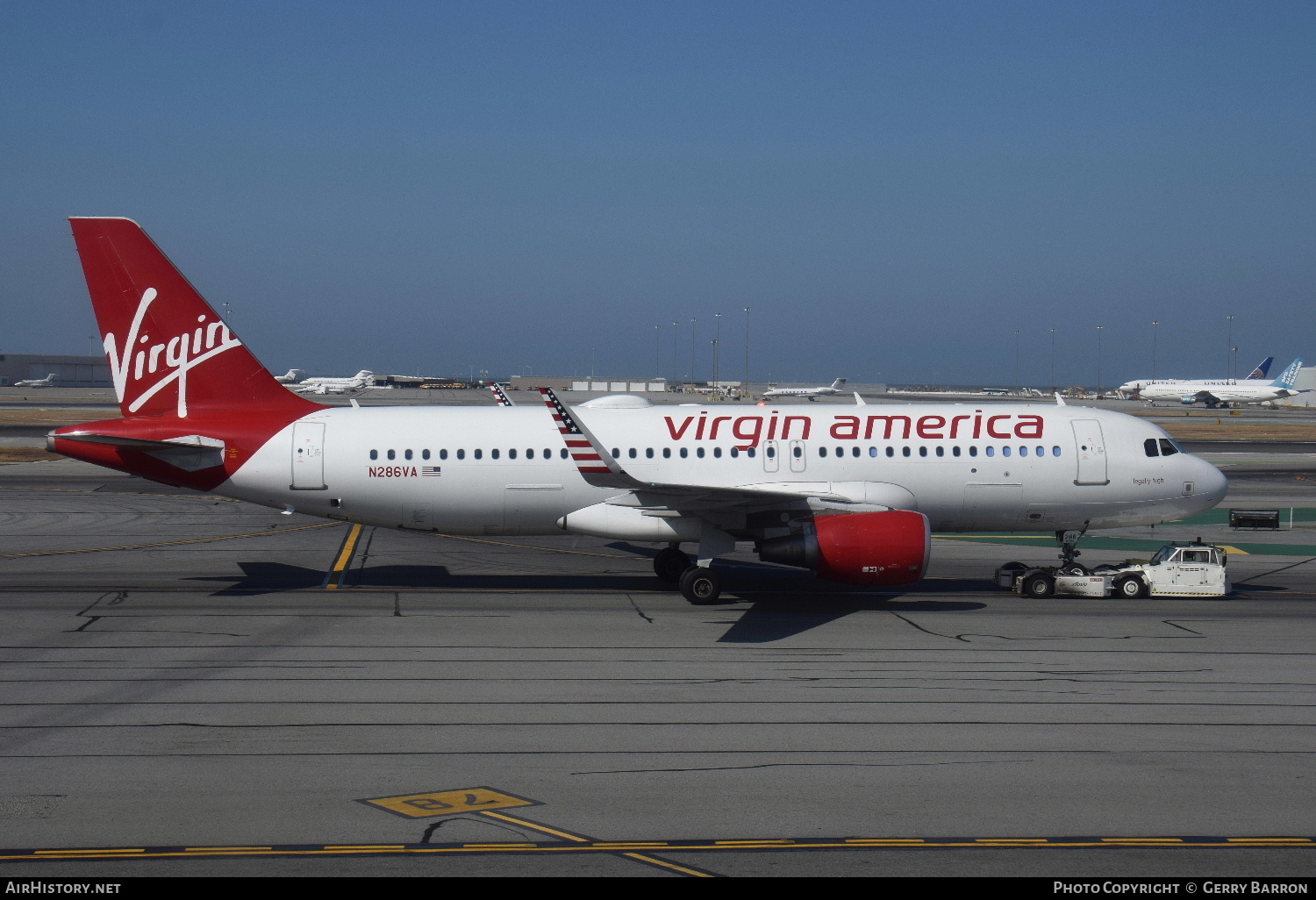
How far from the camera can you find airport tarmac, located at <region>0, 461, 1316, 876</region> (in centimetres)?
1148

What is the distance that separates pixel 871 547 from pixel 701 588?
13.8 feet

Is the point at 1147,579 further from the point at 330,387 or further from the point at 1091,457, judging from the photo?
the point at 330,387

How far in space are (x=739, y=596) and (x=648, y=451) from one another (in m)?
4.23

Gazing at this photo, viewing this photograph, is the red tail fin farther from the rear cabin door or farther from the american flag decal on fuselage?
the rear cabin door

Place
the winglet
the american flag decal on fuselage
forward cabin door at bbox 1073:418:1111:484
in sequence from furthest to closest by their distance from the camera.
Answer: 1. forward cabin door at bbox 1073:418:1111:484
2. the american flag decal on fuselage
3. the winglet

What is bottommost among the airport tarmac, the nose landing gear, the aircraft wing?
the airport tarmac

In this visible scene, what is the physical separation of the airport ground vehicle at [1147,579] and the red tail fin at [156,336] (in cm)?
1907

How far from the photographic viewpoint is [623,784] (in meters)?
13.5

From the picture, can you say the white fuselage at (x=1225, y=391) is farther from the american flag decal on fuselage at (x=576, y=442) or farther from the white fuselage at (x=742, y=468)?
the american flag decal on fuselage at (x=576, y=442)

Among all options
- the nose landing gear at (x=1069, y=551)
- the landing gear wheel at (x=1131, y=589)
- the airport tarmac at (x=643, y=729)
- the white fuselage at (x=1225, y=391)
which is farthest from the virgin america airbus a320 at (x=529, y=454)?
the white fuselage at (x=1225, y=391)

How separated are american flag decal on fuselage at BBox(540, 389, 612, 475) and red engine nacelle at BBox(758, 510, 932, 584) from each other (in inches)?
196

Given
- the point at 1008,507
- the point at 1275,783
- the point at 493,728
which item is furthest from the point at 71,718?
the point at 1008,507

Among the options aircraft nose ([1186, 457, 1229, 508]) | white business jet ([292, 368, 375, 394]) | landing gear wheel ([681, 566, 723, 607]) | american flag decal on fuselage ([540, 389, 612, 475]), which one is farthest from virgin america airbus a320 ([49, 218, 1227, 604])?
white business jet ([292, 368, 375, 394])
